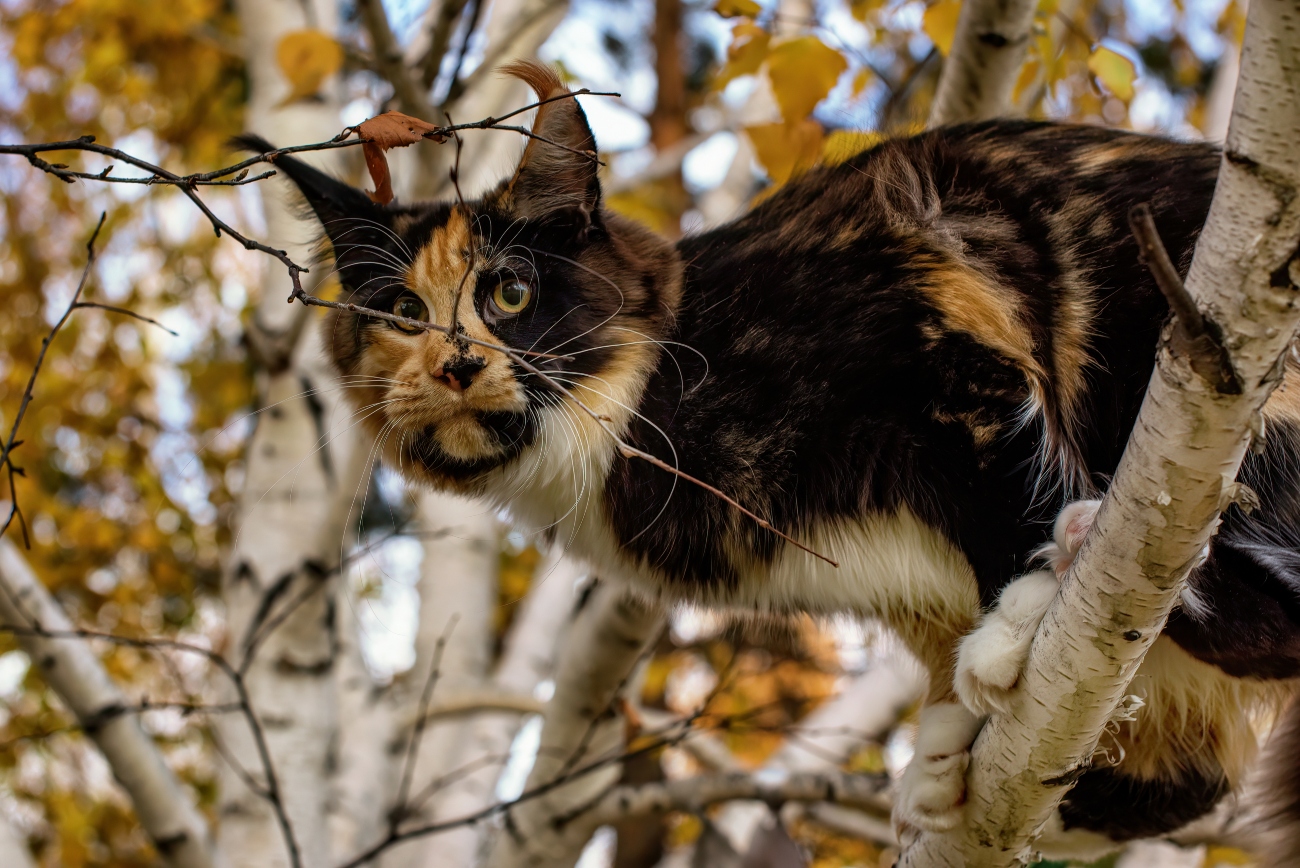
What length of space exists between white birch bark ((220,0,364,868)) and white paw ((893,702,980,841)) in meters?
1.52

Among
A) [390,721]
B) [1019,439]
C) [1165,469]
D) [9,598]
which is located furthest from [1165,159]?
[390,721]

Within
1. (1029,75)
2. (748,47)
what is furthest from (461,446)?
(1029,75)

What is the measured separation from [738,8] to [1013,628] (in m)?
1.56

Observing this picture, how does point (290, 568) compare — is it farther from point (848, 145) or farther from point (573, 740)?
point (848, 145)

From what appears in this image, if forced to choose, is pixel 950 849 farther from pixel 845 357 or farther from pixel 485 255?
pixel 485 255

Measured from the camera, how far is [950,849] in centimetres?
161

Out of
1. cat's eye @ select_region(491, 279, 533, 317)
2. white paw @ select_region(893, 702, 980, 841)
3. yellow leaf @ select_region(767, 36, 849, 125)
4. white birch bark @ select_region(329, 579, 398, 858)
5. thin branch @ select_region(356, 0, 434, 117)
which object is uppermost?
thin branch @ select_region(356, 0, 434, 117)

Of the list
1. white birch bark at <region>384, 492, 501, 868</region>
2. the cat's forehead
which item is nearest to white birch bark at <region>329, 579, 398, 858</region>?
white birch bark at <region>384, 492, 501, 868</region>

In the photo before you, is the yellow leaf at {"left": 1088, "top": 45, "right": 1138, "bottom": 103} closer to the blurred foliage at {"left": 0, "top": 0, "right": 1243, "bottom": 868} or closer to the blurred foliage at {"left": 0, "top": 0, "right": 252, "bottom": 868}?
the blurred foliage at {"left": 0, "top": 0, "right": 1243, "bottom": 868}

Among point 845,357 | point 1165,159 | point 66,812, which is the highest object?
point 1165,159

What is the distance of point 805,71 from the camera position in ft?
7.64

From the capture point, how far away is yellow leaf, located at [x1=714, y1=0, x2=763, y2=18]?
2391 millimetres

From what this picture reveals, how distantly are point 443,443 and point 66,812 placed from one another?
373cm

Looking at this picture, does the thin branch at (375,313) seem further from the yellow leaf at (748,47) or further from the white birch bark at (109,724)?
the white birch bark at (109,724)
